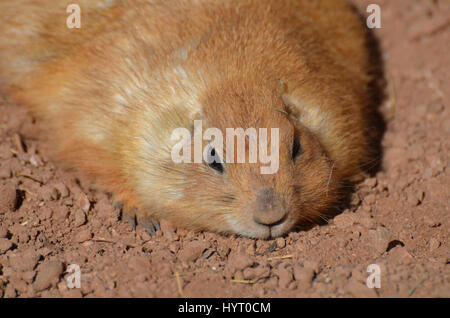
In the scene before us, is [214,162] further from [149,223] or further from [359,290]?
[359,290]

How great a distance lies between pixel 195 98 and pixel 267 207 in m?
1.16

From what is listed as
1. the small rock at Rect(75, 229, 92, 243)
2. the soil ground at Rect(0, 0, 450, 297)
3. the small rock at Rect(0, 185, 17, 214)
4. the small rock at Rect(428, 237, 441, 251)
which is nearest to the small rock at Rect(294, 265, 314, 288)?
the soil ground at Rect(0, 0, 450, 297)

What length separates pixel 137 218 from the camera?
5.01 m

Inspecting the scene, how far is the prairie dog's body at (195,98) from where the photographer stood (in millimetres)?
4371

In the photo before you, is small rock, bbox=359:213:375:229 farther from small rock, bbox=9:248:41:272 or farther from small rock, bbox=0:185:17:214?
small rock, bbox=0:185:17:214

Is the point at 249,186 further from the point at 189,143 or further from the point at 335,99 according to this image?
the point at 335,99

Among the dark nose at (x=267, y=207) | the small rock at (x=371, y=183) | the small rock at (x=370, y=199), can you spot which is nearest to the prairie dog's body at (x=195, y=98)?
the dark nose at (x=267, y=207)

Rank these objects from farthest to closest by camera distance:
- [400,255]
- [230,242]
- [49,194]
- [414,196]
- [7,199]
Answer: [414,196]
[49,194]
[7,199]
[230,242]
[400,255]

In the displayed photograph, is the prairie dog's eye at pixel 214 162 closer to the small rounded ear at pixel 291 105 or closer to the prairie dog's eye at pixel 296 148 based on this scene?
the prairie dog's eye at pixel 296 148

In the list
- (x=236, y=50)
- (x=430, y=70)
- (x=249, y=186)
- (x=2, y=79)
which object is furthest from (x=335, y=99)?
(x=2, y=79)

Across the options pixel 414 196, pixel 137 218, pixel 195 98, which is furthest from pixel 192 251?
pixel 414 196

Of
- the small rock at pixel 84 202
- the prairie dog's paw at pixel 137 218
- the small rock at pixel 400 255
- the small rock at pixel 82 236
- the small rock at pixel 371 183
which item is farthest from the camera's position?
the small rock at pixel 371 183

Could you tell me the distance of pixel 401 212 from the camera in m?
5.18

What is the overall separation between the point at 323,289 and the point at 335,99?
199cm
